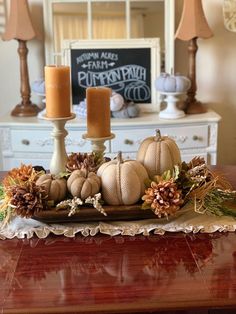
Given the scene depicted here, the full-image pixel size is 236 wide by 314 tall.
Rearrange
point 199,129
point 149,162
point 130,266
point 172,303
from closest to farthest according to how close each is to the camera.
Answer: point 172,303 → point 130,266 → point 149,162 → point 199,129

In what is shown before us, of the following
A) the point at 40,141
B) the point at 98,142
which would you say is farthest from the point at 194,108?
the point at 98,142

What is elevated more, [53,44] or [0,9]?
[0,9]

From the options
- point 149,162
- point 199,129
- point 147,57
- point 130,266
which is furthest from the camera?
point 147,57

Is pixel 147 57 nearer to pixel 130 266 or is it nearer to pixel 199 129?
pixel 199 129

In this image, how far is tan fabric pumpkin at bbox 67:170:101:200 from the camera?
117 centimetres

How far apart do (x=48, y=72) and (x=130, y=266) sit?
563mm

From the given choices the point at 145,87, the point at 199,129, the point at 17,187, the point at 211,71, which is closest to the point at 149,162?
the point at 17,187

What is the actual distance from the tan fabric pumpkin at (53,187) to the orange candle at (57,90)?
0.18 meters

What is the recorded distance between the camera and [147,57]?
2.70 m

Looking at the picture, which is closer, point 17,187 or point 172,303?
point 172,303

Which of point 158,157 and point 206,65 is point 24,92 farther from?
point 158,157

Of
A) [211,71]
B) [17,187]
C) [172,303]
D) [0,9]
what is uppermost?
[0,9]

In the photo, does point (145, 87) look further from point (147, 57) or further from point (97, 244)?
point (97, 244)

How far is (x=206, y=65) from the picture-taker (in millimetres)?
2857
